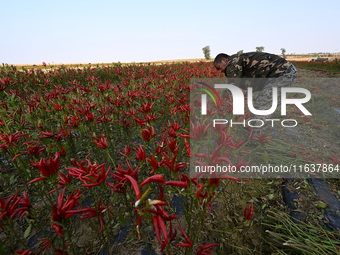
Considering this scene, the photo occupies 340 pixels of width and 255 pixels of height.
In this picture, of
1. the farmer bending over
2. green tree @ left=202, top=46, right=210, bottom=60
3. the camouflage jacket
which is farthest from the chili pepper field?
green tree @ left=202, top=46, right=210, bottom=60

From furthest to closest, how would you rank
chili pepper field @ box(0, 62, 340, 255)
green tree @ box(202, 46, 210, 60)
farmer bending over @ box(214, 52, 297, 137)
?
green tree @ box(202, 46, 210, 60) < farmer bending over @ box(214, 52, 297, 137) < chili pepper field @ box(0, 62, 340, 255)

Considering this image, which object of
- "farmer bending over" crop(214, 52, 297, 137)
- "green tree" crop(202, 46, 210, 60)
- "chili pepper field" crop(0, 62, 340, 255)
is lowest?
"chili pepper field" crop(0, 62, 340, 255)

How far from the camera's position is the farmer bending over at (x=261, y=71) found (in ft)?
16.2

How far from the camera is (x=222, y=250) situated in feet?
6.84

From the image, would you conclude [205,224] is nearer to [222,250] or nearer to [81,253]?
[222,250]

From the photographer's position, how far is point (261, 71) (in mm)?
5273

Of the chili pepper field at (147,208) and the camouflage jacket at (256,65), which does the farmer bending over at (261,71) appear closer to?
the camouflage jacket at (256,65)

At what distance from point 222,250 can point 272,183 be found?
61.7 inches

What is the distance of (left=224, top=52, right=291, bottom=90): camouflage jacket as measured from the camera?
5075 millimetres

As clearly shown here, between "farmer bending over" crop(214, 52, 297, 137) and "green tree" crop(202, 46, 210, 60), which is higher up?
"green tree" crop(202, 46, 210, 60)

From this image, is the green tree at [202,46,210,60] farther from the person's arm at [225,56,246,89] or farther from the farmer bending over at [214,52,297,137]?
the person's arm at [225,56,246,89]


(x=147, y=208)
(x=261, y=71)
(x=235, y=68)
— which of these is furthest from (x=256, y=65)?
(x=147, y=208)

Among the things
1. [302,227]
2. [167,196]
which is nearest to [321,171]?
[302,227]

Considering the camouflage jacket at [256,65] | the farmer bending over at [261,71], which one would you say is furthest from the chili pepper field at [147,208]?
the camouflage jacket at [256,65]
